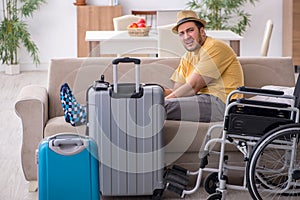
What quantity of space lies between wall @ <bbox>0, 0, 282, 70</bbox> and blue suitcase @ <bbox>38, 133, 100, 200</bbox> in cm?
594

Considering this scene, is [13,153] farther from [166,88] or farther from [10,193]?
[166,88]

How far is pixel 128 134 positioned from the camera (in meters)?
3.93

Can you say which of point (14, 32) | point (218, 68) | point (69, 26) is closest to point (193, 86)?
point (218, 68)

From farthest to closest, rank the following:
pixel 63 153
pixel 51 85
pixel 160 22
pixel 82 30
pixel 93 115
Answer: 1. pixel 82 30
2. pixel 160 22
3. pixel 51 85
4. pixel 93 115
5. pixel 63 153

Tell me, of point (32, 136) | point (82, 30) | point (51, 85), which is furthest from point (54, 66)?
point (82, 30)

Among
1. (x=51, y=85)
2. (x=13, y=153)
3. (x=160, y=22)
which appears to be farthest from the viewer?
(x=160, y=22)

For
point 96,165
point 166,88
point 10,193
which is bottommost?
point 10,193

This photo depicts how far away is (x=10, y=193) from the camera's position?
4.25 metres

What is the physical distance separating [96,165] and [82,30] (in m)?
5.64

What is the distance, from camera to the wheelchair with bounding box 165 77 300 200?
369 centimetres

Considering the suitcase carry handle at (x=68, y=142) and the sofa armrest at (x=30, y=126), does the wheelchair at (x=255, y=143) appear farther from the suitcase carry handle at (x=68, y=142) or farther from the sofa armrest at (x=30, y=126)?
the sofa armrest at (x=30, y=126)

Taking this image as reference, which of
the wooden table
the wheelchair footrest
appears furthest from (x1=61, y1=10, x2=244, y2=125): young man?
the wooden table

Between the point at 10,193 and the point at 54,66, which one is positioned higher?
the point at 54,66

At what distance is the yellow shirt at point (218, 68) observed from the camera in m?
4.35
